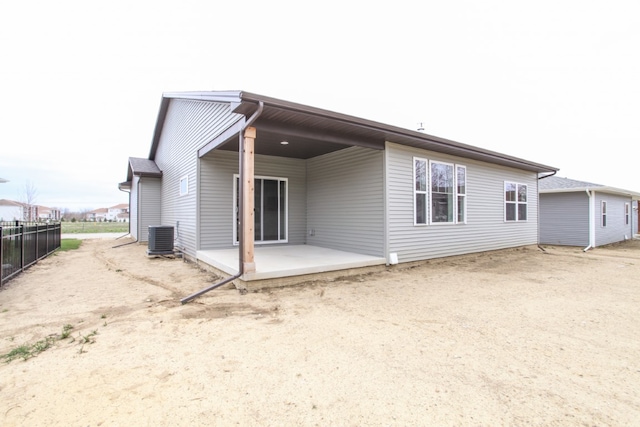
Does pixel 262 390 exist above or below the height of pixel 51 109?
below

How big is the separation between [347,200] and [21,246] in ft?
23.4

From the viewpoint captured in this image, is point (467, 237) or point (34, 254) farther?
point (467, 237)

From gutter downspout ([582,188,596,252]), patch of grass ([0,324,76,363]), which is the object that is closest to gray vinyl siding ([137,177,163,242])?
patch of grass ([0,324,76,363])

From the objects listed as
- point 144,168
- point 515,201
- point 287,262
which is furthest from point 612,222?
point 144,168

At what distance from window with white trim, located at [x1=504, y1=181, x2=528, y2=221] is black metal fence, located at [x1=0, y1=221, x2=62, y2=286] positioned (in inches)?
480

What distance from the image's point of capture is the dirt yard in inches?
74.1

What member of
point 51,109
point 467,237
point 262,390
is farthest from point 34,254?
point 51,109

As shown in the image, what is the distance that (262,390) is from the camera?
213 centimetres

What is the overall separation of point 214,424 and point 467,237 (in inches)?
322

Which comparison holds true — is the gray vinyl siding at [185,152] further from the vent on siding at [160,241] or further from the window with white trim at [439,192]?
the window with white trim at [439,192]

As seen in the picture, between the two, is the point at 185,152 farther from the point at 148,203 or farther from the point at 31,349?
the point at 31,349

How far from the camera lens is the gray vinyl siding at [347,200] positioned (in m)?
6.82

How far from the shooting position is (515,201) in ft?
33.2

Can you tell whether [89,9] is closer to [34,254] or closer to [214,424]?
[34,254]
